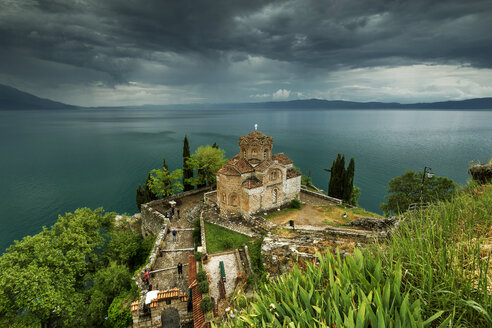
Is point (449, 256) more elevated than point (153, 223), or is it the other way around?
point (449, 256)

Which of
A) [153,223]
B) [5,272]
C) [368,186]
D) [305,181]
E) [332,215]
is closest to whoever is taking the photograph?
[5,272]

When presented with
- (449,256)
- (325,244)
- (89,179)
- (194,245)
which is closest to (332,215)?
(194,245)

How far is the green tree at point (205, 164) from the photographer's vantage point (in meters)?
33.5

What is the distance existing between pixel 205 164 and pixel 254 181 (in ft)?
41.4

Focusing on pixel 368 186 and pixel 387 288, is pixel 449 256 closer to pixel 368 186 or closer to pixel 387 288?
pixel 387 288

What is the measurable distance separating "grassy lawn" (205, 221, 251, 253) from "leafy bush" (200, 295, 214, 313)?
6.22 meters

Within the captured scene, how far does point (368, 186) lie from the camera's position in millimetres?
49531

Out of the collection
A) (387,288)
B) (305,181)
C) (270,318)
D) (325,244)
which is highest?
(387,288)

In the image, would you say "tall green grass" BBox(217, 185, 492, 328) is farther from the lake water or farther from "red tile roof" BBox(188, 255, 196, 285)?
the lake water

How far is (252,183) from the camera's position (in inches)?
909

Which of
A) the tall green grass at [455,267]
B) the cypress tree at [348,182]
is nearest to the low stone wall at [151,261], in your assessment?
the tall green grass at [455,267]

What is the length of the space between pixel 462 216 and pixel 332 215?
1971cm

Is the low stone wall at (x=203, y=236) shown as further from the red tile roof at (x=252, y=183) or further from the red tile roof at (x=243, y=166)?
the red tile roof at (x=243, y=166)

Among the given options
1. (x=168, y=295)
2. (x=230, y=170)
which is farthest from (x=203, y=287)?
(x=230, y=170)
